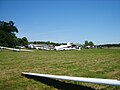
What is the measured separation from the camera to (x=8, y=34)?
5981cm

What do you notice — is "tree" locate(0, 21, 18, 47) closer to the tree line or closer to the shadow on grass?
the tree line

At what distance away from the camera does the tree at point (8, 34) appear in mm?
56338

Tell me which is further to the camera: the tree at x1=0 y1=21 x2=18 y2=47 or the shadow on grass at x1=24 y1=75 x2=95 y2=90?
the tree at x1=0 y1=21 x2=18 y2=47

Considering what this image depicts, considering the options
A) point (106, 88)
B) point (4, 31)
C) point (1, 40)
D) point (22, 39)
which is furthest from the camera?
point (22, 39)

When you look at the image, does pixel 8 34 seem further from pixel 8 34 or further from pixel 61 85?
pixel 61 85

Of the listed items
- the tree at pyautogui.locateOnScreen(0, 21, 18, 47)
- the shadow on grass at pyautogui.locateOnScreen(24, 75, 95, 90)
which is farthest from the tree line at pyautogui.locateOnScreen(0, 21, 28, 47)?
the shadow on grass at pyautogui.locateOnScreen(24, 75, 95, 90)

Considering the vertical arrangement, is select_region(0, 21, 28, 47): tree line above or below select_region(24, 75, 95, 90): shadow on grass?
above

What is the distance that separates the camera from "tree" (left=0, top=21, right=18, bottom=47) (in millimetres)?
56338

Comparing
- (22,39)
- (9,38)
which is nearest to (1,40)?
(9,38)

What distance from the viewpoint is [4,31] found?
60219mm

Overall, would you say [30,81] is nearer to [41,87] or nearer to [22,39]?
[41,87]

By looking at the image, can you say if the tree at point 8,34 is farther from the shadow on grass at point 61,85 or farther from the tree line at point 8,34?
the shadow on grass at point 61,85

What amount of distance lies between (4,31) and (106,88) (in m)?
58.2

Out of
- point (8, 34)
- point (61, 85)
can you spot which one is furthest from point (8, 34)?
point (61, 85)
